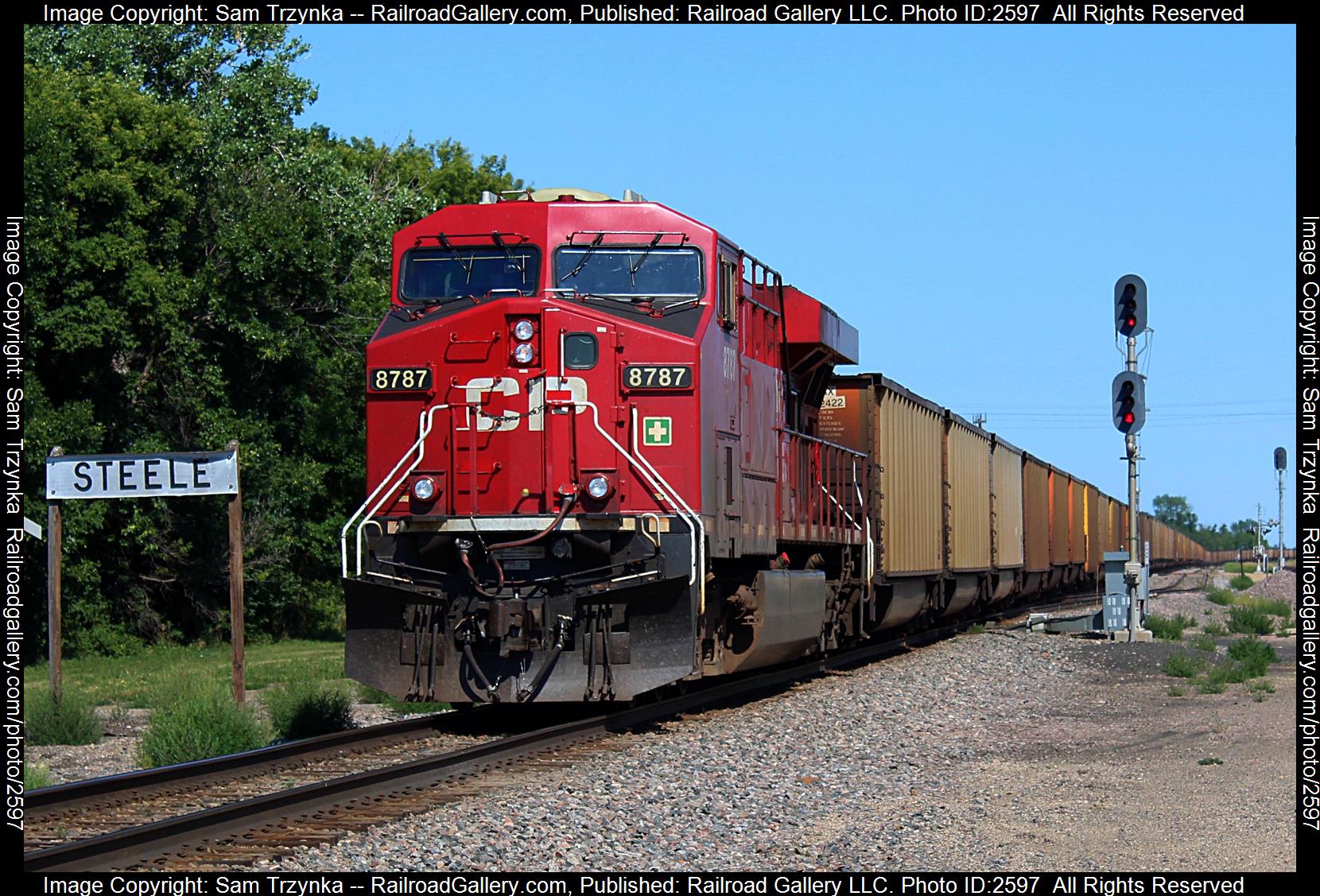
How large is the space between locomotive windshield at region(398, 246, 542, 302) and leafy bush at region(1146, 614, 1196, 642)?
14.7m

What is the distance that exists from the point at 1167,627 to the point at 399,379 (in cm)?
1602

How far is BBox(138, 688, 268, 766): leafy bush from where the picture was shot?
418 inches

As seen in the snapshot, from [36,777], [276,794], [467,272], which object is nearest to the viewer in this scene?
[276,794]

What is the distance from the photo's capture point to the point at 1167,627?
77.8ft

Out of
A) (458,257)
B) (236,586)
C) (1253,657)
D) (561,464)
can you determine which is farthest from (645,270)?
(1253,657)

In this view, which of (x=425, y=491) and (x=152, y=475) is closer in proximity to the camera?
(x=425, y=491)

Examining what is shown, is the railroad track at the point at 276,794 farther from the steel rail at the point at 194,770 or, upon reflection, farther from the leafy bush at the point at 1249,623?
the leafy bush at the point at 1249,623

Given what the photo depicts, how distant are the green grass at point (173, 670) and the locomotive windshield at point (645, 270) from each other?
6436mm

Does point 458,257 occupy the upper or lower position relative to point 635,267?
upper

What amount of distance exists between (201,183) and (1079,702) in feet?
61.1

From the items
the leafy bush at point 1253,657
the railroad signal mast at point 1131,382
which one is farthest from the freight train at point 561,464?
the railroad signal mast at point 1131,382

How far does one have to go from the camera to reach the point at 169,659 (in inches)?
902

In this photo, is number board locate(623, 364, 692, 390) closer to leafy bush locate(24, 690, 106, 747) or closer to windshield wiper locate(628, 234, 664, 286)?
windshield wiper locate(628, 234, 664, 286)

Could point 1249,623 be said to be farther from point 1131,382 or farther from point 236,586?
point 236,586
